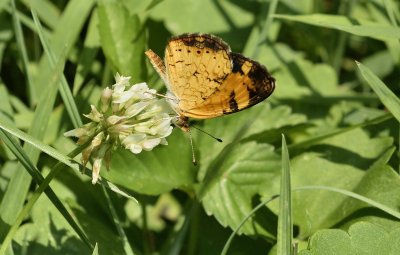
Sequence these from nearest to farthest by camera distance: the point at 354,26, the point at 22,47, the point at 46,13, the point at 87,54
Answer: the point at 22,47 < the point at 354,26 < the point at 87,54 < the point at 46,13

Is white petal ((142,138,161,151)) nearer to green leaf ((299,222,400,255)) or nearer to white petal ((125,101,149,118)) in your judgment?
white petal ((125,101,149,118))

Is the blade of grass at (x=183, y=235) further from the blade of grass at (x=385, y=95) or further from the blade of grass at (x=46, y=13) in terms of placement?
the blade of grass at (x=46, y=13)

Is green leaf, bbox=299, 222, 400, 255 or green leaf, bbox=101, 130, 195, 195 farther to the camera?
green leaf, bbox=101, 130, 195, 195

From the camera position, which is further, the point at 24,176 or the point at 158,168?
the point at 158,168

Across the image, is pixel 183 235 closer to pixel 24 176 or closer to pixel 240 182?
pixel 240 182

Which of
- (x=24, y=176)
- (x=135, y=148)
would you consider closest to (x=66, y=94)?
(x=24, y=176)

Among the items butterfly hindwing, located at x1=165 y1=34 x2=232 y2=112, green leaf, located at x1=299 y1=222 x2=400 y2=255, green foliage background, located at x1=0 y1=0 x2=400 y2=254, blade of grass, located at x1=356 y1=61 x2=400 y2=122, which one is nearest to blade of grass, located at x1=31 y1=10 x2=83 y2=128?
green foliage background, located at x1=0 y1=0 x2=400 y2=254

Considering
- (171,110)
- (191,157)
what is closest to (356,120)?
(191,157)
